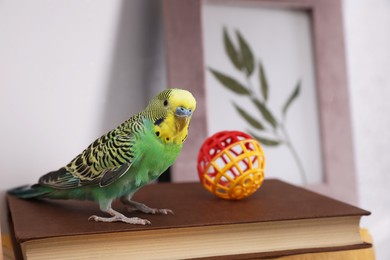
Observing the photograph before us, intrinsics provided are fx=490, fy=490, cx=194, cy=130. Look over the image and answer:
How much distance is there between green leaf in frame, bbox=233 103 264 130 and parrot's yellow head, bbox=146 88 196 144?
32 cm

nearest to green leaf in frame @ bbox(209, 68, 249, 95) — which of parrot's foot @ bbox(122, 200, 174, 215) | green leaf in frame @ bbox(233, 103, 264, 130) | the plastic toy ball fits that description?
green leaf in frame @ bbox(233, 103, 264, 130)

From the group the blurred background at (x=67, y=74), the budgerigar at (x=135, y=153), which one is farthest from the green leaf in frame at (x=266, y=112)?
the budgerigar at (x=135, y=153)

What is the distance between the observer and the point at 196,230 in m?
0.52

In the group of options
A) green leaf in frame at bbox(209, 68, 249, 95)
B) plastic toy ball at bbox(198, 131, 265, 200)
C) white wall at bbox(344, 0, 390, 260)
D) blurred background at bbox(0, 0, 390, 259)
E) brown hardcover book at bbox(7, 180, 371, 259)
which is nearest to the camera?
brown hardcover book at bbox(7, 180, 371, 259)

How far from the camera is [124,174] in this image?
541mm

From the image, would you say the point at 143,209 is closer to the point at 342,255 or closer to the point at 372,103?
the point at 342,255

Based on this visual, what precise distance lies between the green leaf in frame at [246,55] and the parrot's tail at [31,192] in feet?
1.37

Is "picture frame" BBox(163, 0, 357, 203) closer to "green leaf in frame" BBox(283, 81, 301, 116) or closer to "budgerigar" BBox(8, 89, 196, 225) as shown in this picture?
"green leaf in frame" BBox(283, 81, 301, 116)

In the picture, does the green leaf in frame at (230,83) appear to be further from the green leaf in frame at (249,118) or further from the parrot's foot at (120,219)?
the parrot's foot at (120,219)

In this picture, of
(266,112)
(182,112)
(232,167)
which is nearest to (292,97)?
(266,112)

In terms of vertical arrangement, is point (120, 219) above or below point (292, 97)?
A: below

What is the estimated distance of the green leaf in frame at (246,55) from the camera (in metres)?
0.86

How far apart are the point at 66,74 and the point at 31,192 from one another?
0.22 meters

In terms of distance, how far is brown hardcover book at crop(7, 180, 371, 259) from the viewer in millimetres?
479
